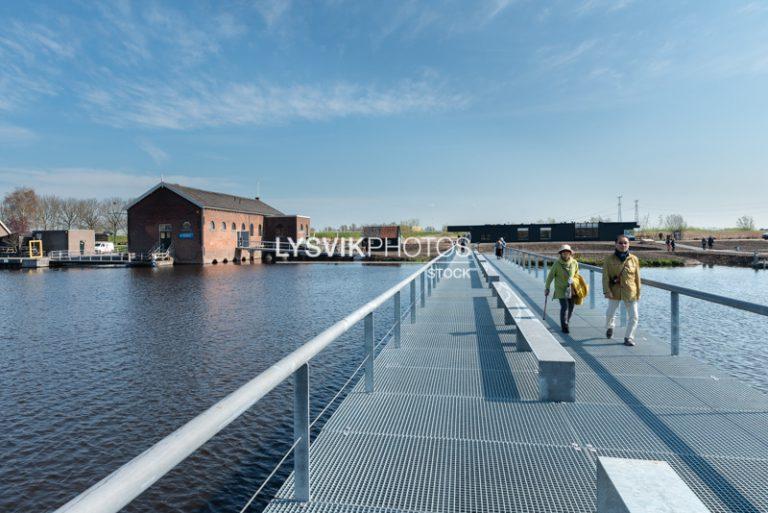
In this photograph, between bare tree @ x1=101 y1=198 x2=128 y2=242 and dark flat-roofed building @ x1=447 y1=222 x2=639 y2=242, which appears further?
bare tree @ x1=101 y1=198 x2=128 y2=242

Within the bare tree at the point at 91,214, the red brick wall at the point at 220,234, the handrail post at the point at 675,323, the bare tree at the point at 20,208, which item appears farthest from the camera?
the bare tree at the point at 91,214

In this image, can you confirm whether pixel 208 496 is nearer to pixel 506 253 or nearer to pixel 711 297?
pixel 711 297

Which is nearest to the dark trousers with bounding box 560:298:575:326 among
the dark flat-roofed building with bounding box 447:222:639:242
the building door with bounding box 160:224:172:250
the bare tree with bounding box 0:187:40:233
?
the building door with bounding box 160:224:172:250

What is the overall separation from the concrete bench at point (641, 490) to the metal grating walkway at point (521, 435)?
88cm

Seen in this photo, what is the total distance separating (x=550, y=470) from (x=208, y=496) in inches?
137

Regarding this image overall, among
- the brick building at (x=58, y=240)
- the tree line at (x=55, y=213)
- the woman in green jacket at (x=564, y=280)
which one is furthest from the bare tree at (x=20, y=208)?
the woman in green jacket at (x=564, y=280)

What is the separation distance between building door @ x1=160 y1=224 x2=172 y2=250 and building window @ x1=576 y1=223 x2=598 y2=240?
5044 centimetres

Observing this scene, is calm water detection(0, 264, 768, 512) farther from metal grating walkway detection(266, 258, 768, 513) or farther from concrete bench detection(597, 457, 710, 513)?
concrete bench detection(597, 457, 710, 513)

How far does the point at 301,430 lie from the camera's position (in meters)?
2.62

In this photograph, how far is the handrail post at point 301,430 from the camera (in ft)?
8.46

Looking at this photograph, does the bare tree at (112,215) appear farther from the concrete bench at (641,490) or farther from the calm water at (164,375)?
the concrete bench at (641,490)

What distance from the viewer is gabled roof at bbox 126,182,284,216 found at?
154ft

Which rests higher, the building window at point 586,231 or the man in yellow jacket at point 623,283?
the building window at point 586,231

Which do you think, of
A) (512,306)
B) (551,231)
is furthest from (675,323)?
(551,231)
